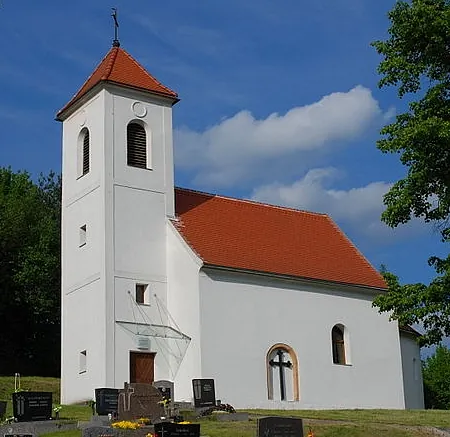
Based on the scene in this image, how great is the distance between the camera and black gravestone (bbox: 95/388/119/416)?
24672mm

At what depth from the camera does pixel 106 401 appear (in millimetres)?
24891

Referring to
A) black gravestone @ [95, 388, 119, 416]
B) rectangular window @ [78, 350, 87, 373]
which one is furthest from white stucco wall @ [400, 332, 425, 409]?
black gravestone @ [95, 388, 119, 416]

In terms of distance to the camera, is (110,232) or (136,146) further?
(136,146)

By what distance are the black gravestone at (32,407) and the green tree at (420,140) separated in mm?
8983

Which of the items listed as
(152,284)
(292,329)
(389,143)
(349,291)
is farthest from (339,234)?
(389,143)

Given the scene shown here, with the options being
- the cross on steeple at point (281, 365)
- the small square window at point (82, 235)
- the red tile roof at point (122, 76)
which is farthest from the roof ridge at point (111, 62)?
the cross on steeple at point (281, 365)

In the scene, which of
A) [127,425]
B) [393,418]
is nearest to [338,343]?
[393,418]

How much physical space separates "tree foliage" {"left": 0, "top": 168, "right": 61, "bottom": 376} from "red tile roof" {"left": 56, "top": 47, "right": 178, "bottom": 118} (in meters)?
13.6

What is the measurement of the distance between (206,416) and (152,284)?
29.6ft

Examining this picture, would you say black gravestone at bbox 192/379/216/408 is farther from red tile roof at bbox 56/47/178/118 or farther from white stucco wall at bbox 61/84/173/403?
red tile roof at bbox 56/47/178/118

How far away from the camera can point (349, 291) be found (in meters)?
35.4

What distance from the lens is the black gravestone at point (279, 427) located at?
1778 cm

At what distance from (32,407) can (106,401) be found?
2.11 meters

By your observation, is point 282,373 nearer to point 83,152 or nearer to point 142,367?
point 142,367
